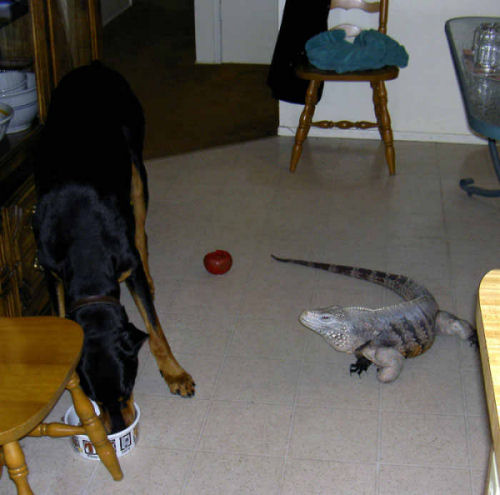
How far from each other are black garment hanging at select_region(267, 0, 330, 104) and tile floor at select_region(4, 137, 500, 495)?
1.41ft

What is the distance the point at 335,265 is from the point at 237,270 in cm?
45

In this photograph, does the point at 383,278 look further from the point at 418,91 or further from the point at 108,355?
the point at 418,91

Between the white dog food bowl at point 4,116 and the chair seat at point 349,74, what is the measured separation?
1870mm

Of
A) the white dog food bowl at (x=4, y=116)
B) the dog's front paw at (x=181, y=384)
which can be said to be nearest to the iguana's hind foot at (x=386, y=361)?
the dog's front paw at (x=181, y=384)

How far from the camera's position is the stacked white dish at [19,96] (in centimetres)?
286

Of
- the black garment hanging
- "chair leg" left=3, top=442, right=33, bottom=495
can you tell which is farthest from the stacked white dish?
the black garment hanging

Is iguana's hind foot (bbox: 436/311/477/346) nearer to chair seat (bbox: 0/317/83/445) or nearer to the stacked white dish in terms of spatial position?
chair seat (bbox: 0/317/83/445)

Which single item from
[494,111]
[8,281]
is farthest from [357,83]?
[8,281]

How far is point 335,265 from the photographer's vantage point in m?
3.30

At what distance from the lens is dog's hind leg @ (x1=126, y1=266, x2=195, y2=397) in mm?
2576

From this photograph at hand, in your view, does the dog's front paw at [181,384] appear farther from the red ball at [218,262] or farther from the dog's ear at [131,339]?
the red ball at [218,262]

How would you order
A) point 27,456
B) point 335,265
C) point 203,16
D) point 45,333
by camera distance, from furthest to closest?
1. point 203,16
2. point 335,265
3. point 27,456
4. point 45,333

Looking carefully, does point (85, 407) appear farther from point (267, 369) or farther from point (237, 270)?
point (237, 270)

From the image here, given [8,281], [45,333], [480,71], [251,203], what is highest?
[480,71]
